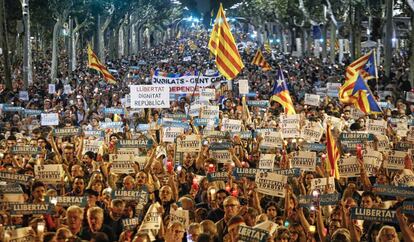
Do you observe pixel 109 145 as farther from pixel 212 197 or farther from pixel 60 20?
pixel 60 20

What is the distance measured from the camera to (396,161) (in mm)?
12555

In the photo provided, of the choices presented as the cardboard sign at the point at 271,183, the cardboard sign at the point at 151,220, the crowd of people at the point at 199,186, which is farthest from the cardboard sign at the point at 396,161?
the cardboard sign at the point at 151,220

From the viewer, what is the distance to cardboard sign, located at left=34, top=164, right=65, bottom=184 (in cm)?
1183

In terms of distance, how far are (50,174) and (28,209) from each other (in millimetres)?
2479

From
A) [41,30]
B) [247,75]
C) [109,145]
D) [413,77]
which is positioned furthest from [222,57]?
[41,30]

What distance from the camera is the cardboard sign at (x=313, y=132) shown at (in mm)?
15391

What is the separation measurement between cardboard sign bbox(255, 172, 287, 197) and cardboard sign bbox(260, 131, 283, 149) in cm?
454

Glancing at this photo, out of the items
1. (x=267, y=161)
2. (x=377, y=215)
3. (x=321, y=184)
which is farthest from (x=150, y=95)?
(x=377, y=215)

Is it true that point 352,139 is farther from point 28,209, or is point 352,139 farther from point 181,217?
point 28,209

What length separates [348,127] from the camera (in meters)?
17.7

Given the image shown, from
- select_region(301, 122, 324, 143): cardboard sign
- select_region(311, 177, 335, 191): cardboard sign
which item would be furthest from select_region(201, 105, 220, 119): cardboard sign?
select_region(311, 177, 335, 191): cardboard sign

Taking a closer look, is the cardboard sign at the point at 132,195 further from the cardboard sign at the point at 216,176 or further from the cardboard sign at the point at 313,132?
the cardboard sign at the point at 313,132

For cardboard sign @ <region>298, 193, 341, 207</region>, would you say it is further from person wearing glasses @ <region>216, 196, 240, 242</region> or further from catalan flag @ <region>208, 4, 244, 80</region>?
catalan flag @ <region>208, 4, 244, 80</region>

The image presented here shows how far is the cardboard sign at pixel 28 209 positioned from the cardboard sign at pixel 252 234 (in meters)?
2.52
